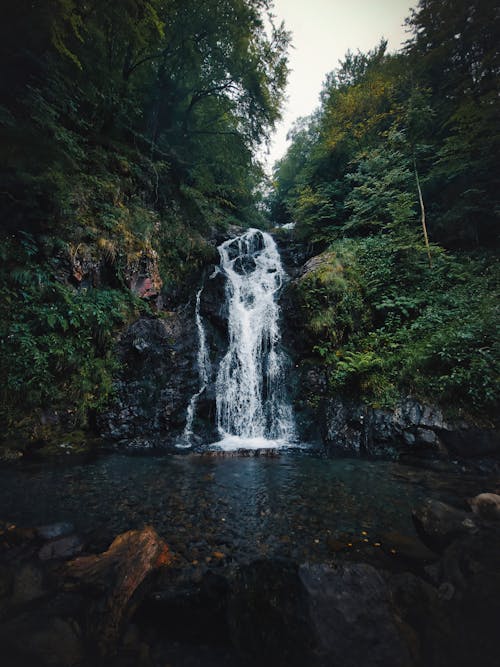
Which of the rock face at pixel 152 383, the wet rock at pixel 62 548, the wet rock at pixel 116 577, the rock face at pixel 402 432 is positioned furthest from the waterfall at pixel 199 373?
the wet rock at pixel 116 577

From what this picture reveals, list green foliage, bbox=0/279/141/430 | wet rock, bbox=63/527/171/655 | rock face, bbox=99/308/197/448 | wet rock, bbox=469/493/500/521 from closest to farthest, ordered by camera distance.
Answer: wet rock, bbox=63/527/171/655, wet rock, bbox=469/493/500/521, green foliage, bbox=0/279/141/430, rock face, bbox=99/308/197/448

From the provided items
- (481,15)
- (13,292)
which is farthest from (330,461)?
(481,15)

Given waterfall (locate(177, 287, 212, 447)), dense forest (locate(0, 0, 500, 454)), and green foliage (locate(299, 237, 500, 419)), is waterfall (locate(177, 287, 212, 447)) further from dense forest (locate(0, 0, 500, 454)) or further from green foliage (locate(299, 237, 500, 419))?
green foliage (locate(299, 237, 500, 419))

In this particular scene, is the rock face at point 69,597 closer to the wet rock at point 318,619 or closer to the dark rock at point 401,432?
the wet rock at point 318,619

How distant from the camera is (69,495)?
3852 millimetres

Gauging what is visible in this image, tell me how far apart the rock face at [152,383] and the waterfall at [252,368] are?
118cm

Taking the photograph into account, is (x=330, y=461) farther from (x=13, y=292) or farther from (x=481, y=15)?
(x=481, y=15)

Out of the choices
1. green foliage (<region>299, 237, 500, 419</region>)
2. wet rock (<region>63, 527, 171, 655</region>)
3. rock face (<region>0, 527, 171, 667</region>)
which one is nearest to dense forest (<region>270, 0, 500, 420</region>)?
green foliage (<region>299, 237, 500, 419</region>)

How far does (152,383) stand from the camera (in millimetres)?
7820

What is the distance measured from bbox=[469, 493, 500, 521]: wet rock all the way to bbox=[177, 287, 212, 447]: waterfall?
578 cm

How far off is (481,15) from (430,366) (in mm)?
15078

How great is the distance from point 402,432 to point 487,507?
2927mm

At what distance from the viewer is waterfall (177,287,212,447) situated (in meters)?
7.38

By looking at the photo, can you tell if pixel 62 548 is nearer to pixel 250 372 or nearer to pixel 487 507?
pixel 487 507
